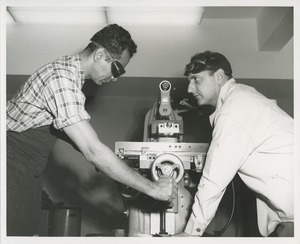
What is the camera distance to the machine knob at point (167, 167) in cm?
145

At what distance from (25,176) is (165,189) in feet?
1.66

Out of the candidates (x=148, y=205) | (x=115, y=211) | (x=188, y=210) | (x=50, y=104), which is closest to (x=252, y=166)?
(x=188, y=210)

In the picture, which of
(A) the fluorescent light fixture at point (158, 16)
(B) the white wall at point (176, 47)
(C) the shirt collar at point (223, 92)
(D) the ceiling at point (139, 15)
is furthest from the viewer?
(B) the white wall at point (176, 47)

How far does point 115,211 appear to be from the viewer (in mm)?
3004

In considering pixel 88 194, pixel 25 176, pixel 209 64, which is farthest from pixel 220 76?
pixel 88 194

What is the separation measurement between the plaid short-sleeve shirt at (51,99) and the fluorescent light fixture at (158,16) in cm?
46

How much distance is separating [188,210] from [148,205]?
0.15 m

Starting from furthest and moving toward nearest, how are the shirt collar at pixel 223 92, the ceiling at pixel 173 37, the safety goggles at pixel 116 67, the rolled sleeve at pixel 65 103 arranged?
the ceiling at pixel 173 37 → the shirt collar at pixel 223 92 → the safety goggles at pixel 116 67 → the rolled sleeve at pixel 65 103

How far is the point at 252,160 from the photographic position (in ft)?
4.79

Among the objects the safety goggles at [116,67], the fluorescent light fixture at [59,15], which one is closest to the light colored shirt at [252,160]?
the safety goggles at [116,67]

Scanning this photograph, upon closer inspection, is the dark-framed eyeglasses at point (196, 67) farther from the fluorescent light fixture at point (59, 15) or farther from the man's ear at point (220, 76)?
the fluorescent light fixture at point (59, 15)

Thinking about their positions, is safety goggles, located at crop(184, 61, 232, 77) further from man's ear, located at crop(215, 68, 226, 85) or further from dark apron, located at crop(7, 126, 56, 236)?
dark apron, located at crop(7, 126, 56, 236)

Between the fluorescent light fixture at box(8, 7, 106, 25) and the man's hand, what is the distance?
726mm

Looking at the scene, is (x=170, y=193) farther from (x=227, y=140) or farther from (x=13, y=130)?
(x=13, y=130)
